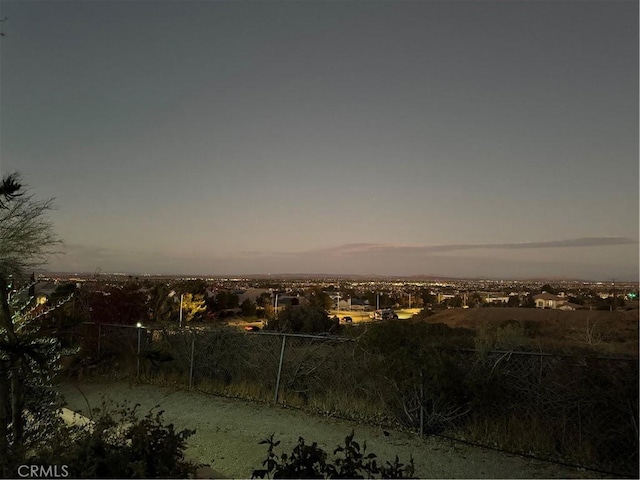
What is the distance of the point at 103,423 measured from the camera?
445 cm

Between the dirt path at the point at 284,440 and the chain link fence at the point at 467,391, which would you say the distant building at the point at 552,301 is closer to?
the chain link fence at the point at 467,391

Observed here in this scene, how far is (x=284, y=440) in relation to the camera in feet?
24.0

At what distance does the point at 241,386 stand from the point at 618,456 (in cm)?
692

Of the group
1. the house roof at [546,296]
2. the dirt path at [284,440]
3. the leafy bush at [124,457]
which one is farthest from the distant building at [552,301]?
the leafy bush at [124,457]

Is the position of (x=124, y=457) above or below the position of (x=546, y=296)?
above
